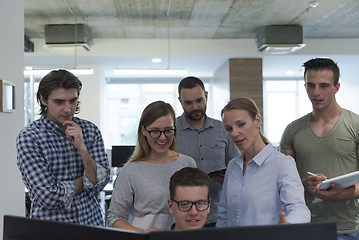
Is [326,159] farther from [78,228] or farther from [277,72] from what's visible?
[277,72]

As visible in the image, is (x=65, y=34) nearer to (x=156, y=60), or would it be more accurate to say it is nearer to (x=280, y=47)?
(x=156, y=60)

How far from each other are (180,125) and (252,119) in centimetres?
108

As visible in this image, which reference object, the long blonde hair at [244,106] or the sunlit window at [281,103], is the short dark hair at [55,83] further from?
the sunlit window at [281,103]

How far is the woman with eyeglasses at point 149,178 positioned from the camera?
5.67ft

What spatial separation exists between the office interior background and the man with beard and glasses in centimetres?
126

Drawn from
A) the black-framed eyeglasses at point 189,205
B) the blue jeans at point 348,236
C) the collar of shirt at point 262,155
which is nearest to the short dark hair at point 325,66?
the collar of shirt at point 262,155

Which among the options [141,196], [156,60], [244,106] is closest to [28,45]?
[156,60]

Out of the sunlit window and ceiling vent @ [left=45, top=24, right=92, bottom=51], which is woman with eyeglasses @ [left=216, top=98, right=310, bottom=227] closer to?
ceiling vent @ [left=45, top=24, right=92, bottom=51]

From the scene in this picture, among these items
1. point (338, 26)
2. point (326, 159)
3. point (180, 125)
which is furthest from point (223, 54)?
point (326, 159)

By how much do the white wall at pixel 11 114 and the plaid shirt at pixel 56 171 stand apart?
1093 mm

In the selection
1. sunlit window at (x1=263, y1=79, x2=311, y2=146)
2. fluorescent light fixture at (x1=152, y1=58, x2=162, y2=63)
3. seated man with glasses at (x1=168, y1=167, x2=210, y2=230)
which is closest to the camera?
seated man with glasses at (x1=168, y1=167, x2=210, y2=230)

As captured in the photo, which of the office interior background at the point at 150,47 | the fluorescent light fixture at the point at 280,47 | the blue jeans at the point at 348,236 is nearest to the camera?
the blue jeans at the point at 348,236

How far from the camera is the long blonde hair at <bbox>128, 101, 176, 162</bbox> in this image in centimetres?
180

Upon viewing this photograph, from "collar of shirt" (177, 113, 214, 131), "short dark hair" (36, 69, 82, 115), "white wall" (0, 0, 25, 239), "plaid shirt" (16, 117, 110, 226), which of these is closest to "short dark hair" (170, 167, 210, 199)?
"plaid shirt" (16, 117, 110, 226)
